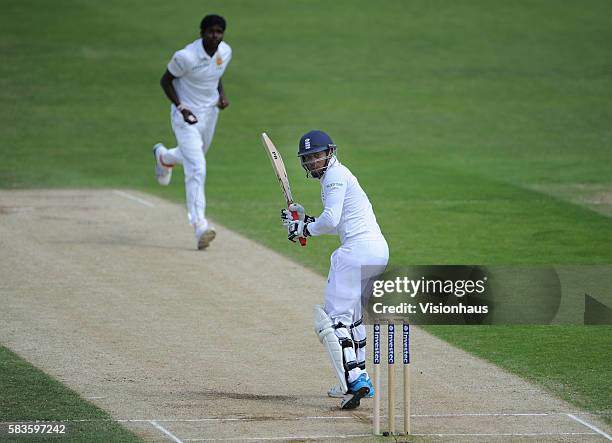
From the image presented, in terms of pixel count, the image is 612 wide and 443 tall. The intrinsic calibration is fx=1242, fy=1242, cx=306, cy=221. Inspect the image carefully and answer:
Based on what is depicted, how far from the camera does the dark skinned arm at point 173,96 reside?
1539 cm

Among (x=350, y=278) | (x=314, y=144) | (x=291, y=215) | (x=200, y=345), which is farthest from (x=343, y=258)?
(x=200, y=345)

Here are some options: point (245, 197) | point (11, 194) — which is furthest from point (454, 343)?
point (11, 194)

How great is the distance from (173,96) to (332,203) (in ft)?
21.3

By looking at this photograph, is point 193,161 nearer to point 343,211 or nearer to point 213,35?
point 213,35

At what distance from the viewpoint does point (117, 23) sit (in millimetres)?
32812

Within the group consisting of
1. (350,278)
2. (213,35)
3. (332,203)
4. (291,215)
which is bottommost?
(350,278)

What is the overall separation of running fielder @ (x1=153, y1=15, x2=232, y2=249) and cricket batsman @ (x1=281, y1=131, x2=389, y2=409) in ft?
19.1

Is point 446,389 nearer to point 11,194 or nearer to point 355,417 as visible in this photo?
point 355,417

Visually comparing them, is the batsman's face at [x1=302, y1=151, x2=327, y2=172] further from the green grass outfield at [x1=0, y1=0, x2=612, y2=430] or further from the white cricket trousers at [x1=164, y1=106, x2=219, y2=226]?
the white cricket trousers at [x1=164, y1=106, x2=219, y2=226]

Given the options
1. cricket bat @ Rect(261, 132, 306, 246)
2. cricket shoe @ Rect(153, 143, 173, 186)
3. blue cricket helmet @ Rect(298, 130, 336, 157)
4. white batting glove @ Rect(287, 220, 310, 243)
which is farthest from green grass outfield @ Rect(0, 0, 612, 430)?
blue cricket helmet @ Rect(298, 130, 336, 157)

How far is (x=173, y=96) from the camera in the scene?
15.7 metres

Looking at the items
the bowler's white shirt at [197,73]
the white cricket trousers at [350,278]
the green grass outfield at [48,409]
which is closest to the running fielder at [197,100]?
the bowler's white shirt at [197,73]

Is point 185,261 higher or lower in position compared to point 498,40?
lower

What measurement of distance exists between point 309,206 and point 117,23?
619 inches
